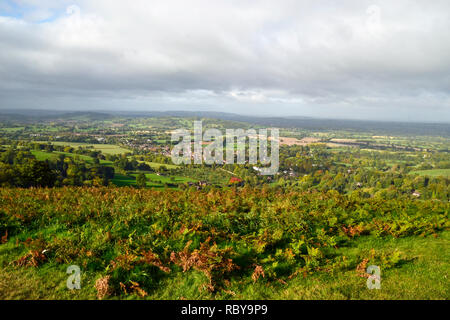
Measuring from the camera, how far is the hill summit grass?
13.2 feet

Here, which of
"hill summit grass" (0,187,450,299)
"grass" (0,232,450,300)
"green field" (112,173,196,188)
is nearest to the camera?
"grass" (0,232,450,300)

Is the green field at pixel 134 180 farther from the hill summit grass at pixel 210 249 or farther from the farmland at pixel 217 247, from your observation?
the hill summit grass at pixel 210 249

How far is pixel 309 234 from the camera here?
6.20 m

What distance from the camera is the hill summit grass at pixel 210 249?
13.2ft

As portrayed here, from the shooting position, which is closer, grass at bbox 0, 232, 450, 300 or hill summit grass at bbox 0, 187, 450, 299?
grass at bbox 0, 232, 450, 300

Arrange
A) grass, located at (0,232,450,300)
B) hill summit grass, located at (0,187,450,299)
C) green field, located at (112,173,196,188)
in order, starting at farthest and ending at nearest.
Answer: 1. green field, located at (112,173,196,188)
2. hill summit grass, located at (0,187,450,299)
3. grass, located at (0,232,450,300)

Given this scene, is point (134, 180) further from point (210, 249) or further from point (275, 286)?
point (275, 286)

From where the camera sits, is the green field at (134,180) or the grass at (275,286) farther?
the green field at (134,180)

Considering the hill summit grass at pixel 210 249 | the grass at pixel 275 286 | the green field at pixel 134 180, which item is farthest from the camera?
the green field at pixel 134 180

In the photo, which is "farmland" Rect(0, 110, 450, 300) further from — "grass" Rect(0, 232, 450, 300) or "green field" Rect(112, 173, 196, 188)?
"green field" Rect(112, 173, 196, 188)

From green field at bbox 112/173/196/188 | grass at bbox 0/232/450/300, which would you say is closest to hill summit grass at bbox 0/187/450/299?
grass at bbox 0/232/450/300

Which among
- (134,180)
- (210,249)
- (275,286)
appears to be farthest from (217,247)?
(134,180)

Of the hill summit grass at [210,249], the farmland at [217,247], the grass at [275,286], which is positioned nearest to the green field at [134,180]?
the farmland at [217,247]
